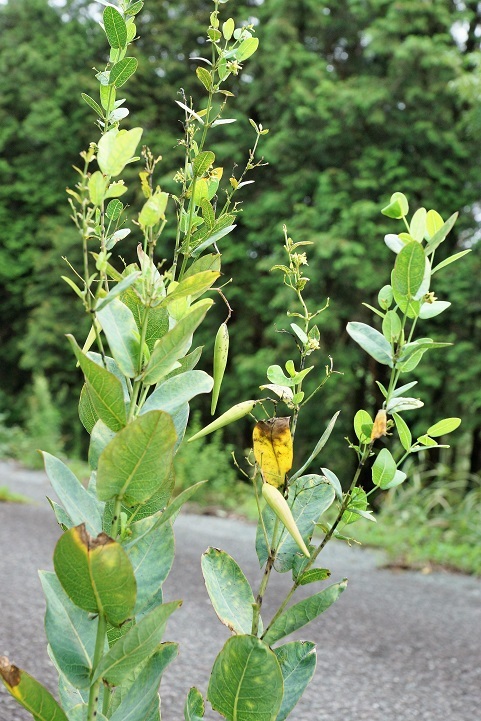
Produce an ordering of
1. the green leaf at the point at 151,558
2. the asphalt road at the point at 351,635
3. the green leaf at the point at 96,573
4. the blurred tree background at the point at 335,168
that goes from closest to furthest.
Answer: the green leaf at the point at 96,573, the green leaf at the point at 151,558, the asphalt road at the point at 351,635, the blurred tree background at the point at 335,168

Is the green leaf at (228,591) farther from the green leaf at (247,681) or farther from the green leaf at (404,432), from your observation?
the green leaf at (404,432)

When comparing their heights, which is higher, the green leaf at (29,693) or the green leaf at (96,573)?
the green leaf at (96,573)

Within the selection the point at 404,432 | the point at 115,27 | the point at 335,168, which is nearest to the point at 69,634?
the point at 404,432

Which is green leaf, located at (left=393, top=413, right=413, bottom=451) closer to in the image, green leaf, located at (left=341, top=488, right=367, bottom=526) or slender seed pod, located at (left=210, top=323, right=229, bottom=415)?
green leaf, located at (left=341, top=488, right=367, bottom=526)

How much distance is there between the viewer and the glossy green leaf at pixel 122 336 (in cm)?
67

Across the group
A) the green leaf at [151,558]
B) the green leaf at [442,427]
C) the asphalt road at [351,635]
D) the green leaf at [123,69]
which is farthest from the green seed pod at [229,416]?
the asphalt road at [351,635]

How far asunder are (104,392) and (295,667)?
0.38m

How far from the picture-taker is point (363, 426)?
0.78m

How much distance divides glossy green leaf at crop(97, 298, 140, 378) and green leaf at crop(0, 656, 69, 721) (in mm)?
275

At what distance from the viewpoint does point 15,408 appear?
1434 cm

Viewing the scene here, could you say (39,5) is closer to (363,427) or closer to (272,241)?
(272,241)

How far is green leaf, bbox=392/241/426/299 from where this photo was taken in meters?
0.73

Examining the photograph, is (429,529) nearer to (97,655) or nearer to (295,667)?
(295,667)

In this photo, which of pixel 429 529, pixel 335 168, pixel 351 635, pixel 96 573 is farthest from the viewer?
pixel 335 168
